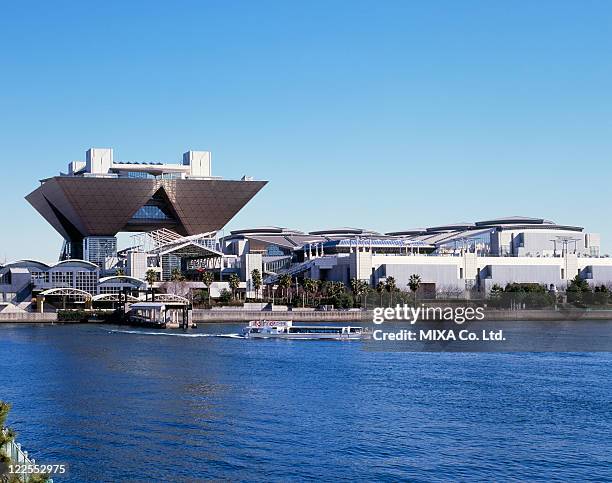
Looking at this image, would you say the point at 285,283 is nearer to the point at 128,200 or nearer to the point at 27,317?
the point at 128,200

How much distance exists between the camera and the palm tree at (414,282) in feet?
324

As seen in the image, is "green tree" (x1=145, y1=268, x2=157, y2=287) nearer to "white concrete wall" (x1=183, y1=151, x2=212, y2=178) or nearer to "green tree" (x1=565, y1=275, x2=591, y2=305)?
"white concrete wall" (x1=183, y1=151, x2=212, y2=178)

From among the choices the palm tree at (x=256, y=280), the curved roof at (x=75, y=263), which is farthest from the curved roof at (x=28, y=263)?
the palm tree at (x=256, y=280)

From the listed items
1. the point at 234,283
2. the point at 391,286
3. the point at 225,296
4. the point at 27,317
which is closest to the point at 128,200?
the point at 234,283

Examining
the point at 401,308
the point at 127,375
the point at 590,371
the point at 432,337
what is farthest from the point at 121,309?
the point at 590,371

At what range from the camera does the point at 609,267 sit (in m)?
111

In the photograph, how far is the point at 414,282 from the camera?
9981cm

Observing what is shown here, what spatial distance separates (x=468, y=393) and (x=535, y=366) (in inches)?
449

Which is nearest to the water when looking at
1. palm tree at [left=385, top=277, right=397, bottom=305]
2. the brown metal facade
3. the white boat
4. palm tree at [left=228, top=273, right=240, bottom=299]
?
the white boat

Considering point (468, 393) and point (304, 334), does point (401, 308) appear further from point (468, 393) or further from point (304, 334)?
point (468, 393)

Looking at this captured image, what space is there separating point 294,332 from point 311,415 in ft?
127

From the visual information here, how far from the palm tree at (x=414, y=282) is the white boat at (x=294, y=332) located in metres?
28.2

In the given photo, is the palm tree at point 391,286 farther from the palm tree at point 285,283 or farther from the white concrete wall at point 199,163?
the white concrete wall at point 199,163

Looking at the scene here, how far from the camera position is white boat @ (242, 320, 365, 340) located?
217ft
